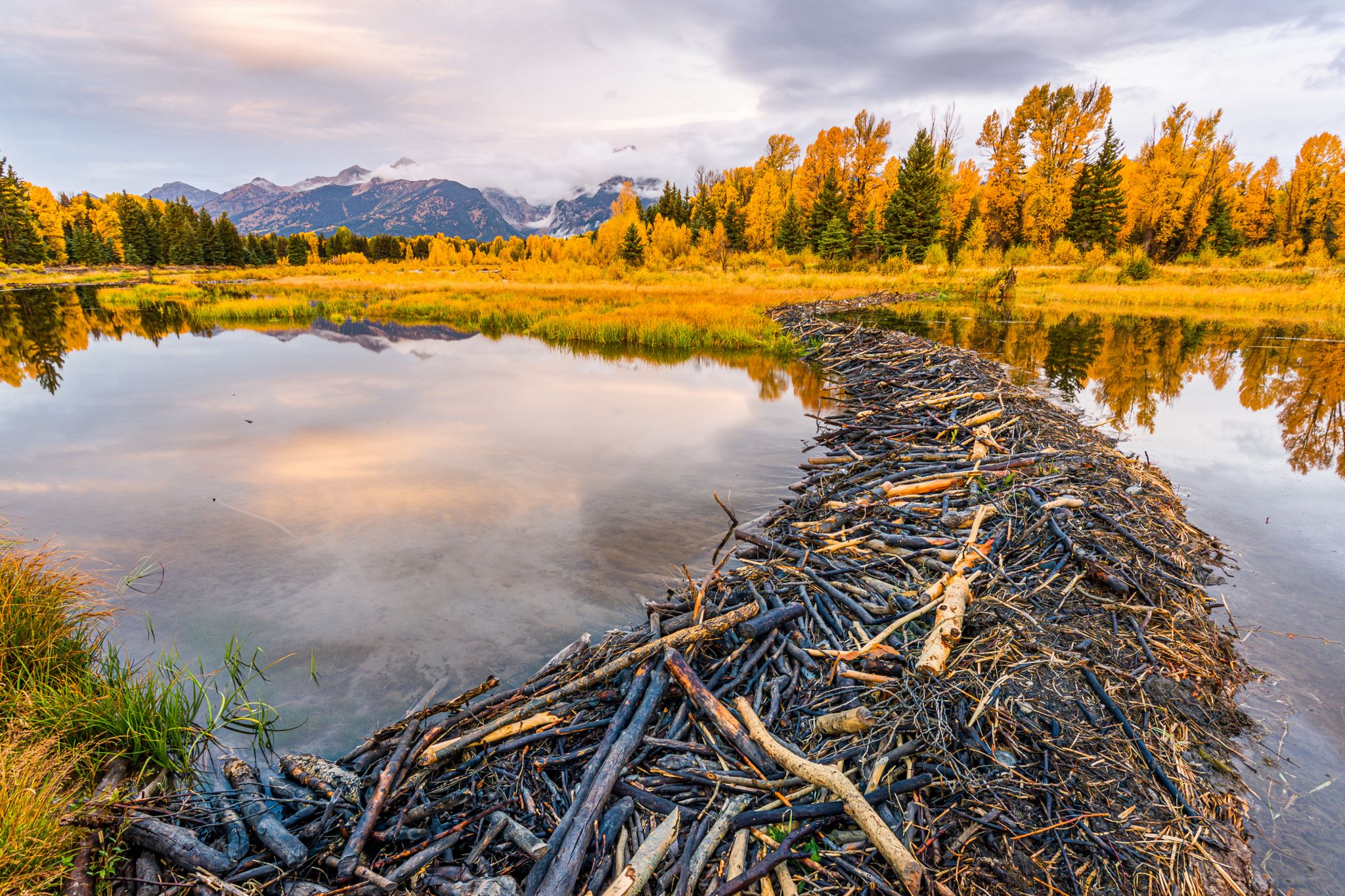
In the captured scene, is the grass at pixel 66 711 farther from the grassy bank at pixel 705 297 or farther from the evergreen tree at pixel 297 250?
the evergreen tree at pixel 297 250

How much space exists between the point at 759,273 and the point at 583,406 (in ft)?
129

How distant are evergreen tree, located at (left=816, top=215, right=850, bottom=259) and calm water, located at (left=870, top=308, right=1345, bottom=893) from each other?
32.2 metres

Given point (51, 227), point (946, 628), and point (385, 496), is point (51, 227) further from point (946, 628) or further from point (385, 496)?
point (946, 628)

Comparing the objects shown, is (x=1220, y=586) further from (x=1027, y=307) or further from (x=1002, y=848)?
(x=1027, y=307)

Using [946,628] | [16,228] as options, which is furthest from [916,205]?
[16,228]

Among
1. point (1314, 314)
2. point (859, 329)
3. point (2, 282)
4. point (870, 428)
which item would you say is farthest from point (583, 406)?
point (2, 282)

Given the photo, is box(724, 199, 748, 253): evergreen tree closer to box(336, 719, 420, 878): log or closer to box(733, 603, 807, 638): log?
box(733, 603, 807, 638): log

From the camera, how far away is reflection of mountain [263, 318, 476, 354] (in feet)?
84.5

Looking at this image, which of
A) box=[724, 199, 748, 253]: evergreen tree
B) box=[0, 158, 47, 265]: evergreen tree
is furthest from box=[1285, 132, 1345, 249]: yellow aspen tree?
box=[0, 158, 47, 265]: evergreen tree

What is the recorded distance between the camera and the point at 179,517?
26.2ft

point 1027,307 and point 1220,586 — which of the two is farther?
point 1027,307

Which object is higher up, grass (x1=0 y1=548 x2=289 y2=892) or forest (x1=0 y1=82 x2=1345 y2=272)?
forest (x1=0 y1=82 x2=1345 y2=272)

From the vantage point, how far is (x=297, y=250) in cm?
11038

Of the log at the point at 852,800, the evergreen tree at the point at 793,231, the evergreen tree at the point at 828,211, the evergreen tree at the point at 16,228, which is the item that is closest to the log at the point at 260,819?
the log at the point at 852,800
